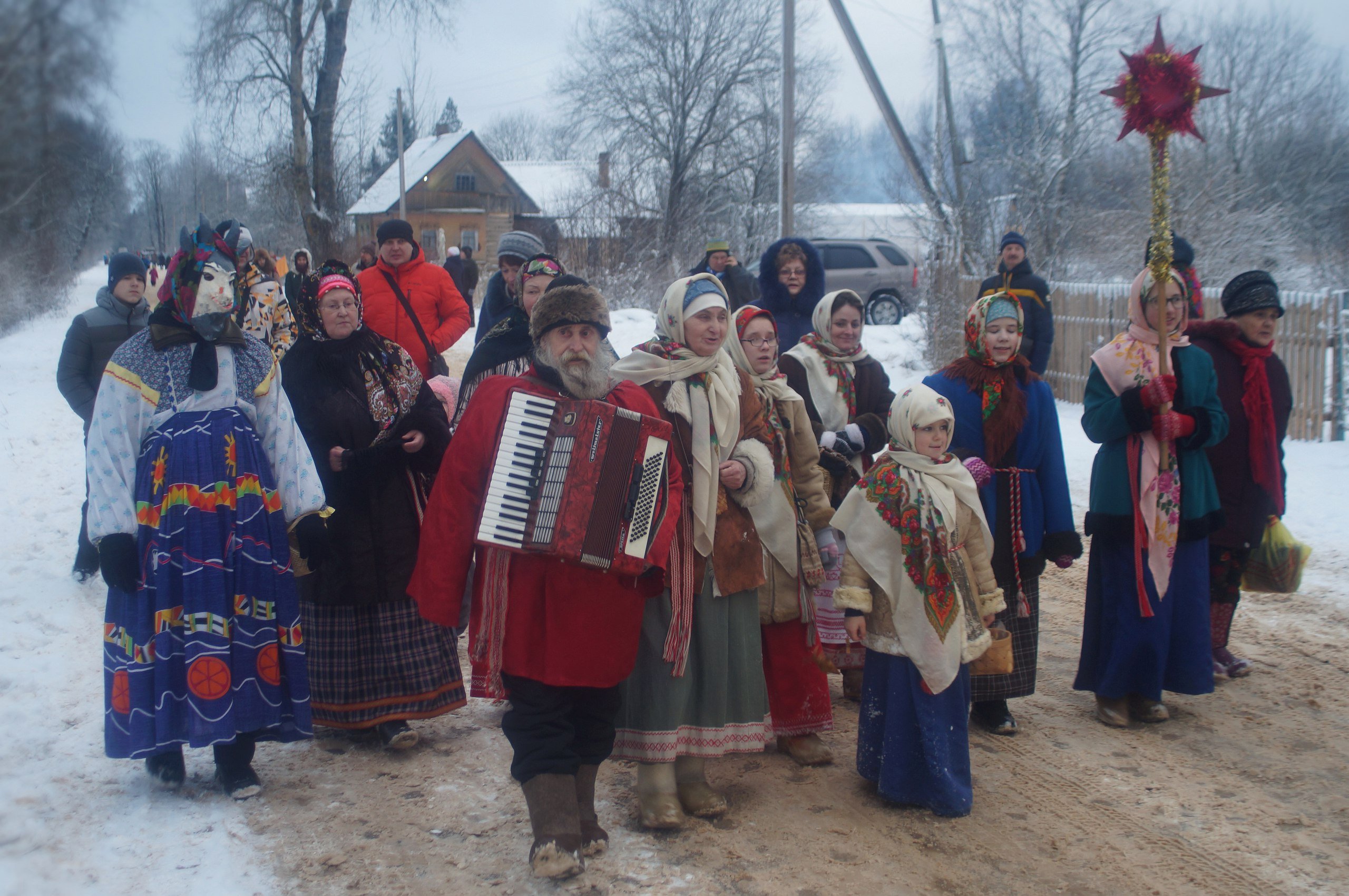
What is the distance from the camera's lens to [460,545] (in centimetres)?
314

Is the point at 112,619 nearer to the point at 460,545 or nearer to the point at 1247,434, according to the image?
the point at 460,545

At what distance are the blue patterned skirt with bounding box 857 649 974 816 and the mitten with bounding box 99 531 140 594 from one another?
8.30 ft

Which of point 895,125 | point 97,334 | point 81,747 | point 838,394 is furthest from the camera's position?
point 895,125

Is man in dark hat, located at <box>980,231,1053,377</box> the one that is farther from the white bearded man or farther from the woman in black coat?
the white bearded man

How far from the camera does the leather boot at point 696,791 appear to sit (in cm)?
360

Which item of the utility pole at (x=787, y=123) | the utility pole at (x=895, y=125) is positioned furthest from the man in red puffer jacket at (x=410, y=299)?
the utility pole at (x=895, y=125)

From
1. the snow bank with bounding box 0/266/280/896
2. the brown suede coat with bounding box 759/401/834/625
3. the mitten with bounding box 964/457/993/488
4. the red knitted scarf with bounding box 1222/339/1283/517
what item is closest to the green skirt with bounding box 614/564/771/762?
the brown suede coat with bounding box 759/401/834/625

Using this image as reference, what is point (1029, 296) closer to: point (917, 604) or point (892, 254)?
point (917, 604)

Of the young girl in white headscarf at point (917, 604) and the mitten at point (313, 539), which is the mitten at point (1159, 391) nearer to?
the young girl in white headscarf at point (917, 604)

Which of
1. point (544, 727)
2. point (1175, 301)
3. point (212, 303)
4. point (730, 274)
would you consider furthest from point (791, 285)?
point (730, 274)

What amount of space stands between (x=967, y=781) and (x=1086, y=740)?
98 centimetres

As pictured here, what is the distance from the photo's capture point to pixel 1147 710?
14.8 ft

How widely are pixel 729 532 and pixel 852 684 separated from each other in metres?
1.61

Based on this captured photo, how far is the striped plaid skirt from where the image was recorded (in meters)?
4.18
